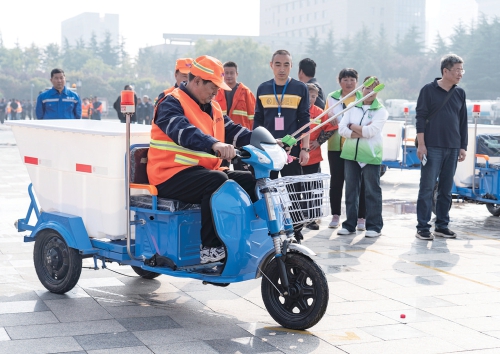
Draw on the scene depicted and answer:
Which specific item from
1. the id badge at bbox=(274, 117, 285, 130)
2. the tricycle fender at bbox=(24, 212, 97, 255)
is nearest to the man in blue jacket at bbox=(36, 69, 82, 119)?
the id badge at bbox=(274, 117, 285, 130)

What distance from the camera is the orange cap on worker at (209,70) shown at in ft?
16.6

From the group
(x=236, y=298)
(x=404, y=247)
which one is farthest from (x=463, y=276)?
(x=236, y=298)

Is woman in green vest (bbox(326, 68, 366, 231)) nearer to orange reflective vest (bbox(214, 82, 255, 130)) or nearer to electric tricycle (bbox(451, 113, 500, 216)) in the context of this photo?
orange reflective vest (bbox(214, 82, 255, 130))

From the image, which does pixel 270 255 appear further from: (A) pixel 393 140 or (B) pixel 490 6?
(B) pixel 490 6

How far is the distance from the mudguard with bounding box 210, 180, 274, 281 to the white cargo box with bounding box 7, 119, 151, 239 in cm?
89

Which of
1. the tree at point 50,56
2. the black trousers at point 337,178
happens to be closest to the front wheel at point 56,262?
the black trousers at point 337,178

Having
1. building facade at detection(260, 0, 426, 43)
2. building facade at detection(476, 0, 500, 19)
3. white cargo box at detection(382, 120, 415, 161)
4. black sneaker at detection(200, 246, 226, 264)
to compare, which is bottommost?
black sneaker at detection(200, 246, 226, 264)

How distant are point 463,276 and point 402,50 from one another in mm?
98904

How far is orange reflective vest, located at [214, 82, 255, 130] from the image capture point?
8.64 meters

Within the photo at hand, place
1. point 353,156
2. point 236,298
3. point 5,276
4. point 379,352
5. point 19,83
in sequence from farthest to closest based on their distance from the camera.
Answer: point 19,83 < point 353,156 < point 5,276 < point 236,298 < point 379,352

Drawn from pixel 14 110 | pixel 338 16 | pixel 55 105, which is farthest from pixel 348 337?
pixel 338 16

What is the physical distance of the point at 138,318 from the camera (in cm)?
501

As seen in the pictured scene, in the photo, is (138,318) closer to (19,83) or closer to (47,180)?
(47,180)

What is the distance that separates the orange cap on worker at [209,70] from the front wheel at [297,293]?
1254mm
